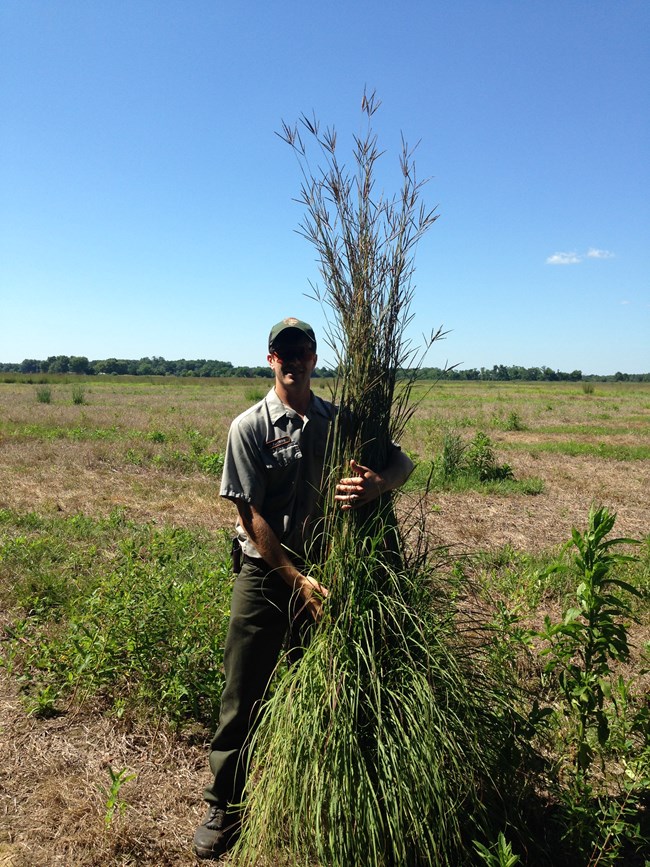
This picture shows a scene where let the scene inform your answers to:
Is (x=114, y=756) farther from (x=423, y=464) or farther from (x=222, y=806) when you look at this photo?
(x=423, y=464)

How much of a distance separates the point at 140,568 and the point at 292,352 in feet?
8.34

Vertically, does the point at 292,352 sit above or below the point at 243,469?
above

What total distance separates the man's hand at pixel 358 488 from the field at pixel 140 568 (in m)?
0.22

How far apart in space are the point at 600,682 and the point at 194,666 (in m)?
2.30

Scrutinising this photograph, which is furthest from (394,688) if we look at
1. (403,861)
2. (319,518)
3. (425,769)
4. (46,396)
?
(46,396)

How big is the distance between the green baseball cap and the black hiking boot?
2.04 m

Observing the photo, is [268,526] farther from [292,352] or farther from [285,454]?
[292,352]

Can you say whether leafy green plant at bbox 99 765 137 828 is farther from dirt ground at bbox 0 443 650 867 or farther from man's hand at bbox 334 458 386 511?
man's hand at bbox 334 458 386 511

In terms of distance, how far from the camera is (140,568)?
4648 millimetres

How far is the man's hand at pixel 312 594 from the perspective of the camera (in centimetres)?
256

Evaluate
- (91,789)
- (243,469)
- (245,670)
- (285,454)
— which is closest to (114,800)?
(91,789)

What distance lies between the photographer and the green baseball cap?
109 inches

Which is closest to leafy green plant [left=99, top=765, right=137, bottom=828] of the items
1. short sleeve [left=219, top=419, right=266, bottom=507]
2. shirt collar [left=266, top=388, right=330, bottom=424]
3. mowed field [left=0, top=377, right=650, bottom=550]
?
short sleeve [left=219, top=419, right=266, bottom=507]

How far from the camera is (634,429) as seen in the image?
20.1 metres
